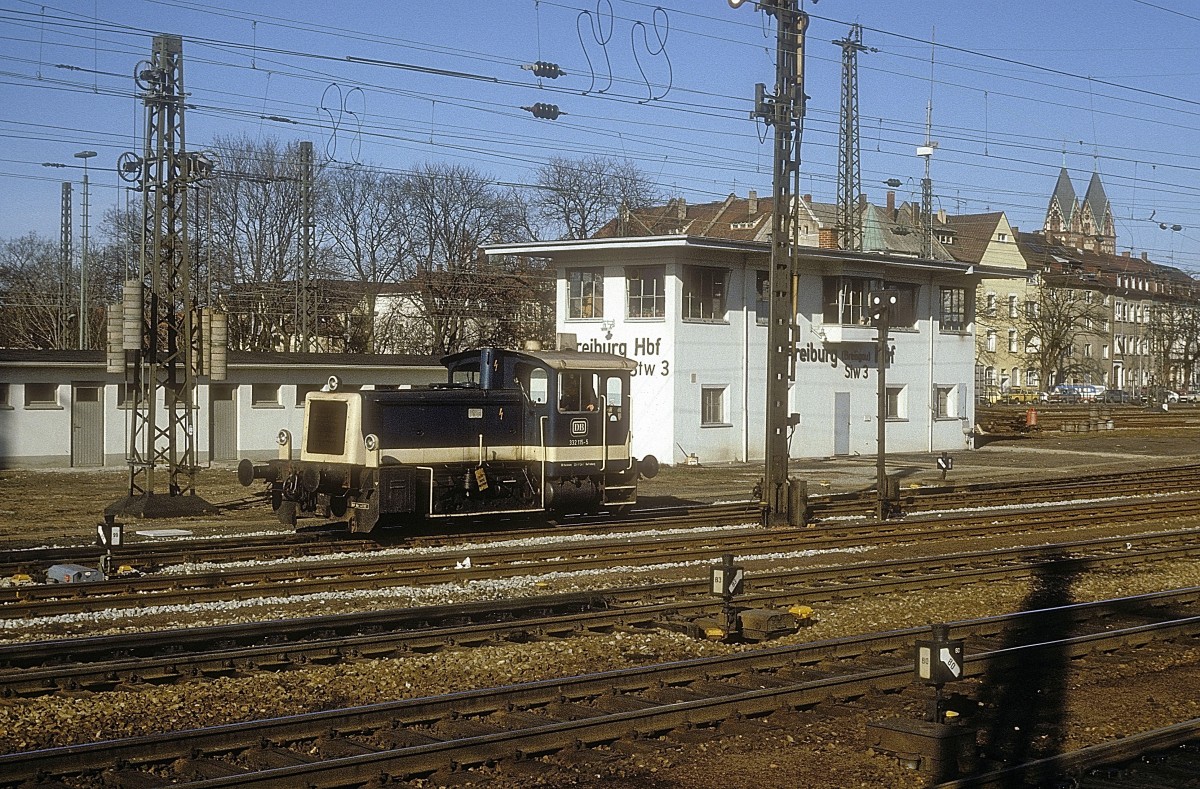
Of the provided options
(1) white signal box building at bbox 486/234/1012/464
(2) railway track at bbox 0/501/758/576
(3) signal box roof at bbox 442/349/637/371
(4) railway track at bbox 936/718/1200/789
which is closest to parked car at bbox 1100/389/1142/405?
(1) white signal box building at bbox 486/234/1012/464

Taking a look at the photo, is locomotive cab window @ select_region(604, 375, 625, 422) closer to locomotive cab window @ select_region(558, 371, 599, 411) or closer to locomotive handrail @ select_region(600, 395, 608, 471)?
locomotive handrail @ select_region(600, 395, 608, 471)

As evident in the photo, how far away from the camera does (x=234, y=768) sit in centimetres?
719

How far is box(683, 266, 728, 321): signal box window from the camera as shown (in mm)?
36156

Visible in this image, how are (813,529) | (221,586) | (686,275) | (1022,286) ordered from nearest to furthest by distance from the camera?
(221,586) → (813,529) → (686,275) → (1022,286)

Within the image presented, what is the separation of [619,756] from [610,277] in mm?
30299

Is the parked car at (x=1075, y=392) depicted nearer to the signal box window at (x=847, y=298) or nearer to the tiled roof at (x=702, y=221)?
the tiled roof at (x=702, y=221)

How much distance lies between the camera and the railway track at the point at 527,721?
7.10m

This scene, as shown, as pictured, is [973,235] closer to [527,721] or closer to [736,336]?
[736,336]

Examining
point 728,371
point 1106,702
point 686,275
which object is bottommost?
point 1106,702

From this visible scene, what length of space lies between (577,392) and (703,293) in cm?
1714

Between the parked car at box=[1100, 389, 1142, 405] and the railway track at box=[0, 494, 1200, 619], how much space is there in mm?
60677

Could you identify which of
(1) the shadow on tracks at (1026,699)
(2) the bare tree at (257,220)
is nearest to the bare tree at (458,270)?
(2) the bare tree at (257,220)

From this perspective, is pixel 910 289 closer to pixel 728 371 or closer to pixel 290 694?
pixel 728 371

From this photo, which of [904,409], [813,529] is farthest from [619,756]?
[904,409]
